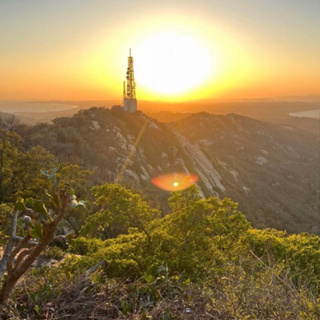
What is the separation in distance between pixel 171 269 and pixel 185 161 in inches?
2480

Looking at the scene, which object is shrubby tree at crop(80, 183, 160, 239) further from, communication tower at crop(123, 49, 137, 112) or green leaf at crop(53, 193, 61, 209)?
communication tower at crop(123, 49, 137, 112)

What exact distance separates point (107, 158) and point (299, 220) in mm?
53405

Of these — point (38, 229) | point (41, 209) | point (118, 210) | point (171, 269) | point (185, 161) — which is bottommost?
point (185, 161)

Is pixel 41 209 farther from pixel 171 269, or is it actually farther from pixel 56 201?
pixel 171 269

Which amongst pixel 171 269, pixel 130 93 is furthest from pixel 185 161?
pixel 171 269

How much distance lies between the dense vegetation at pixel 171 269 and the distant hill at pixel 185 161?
16387mm

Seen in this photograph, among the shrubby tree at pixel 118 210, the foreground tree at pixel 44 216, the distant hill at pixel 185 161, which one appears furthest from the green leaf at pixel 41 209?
the distant hill at pixel 185 161

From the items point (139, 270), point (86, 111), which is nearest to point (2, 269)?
point (139, 270)

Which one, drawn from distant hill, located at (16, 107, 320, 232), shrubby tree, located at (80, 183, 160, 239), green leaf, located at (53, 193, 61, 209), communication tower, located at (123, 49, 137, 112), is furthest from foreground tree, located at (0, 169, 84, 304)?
communication tower, located at (123, 49, 137, 112)

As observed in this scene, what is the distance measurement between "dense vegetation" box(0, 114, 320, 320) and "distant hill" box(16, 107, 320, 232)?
53.8 ft

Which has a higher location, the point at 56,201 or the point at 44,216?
the point at 56,201

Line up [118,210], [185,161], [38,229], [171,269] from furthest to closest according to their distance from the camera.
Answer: [185,161] → [118,210] → [171,269] → [38,229]

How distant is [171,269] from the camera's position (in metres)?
9.95

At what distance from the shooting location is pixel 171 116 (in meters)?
194
